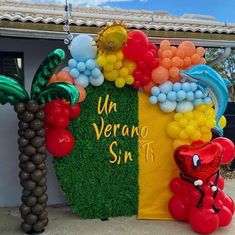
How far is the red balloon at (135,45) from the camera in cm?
533

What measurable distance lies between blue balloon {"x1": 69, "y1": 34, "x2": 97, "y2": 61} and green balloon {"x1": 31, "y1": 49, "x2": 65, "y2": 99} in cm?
49

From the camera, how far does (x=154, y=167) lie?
597 cm

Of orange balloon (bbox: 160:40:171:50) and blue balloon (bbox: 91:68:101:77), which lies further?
orange balloon (bbox: 160:40:171:50)

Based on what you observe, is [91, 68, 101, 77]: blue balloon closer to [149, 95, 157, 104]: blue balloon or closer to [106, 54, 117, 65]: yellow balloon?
[106, 54, 117, 65]: yellow balloon

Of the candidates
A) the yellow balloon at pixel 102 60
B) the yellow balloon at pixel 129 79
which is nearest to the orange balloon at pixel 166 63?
the yellow balloon at pixel 129 79

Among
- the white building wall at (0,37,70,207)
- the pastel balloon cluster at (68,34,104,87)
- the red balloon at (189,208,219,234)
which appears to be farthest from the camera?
the white building wall at (0,37,70,207)

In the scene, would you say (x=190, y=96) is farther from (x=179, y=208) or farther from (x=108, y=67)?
(x=179, y=208)

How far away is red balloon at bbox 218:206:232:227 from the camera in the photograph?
5.47 metres

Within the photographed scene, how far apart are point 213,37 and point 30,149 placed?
11.2 feet

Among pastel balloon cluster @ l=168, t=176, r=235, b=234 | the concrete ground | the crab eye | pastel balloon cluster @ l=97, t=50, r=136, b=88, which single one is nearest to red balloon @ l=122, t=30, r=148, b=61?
pastel balloon cluster @ l=97, t=50, r=136, b=88

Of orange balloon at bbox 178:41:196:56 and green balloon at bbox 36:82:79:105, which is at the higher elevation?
orange balloon at bbox 178:41:196:56

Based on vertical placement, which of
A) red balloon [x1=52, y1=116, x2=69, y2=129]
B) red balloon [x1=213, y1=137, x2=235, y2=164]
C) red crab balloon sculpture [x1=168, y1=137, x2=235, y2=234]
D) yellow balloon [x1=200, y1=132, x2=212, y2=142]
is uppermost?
red balloon [x1=52, y1=116, x2=69, y2=129]

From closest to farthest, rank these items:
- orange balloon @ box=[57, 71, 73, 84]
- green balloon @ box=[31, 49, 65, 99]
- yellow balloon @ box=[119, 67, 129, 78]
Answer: green balloon @ box=[31, 49, 65, 99] → orange balloon @ box=[57, 71, 73, 84] → yellow balloon @ box=[119, 67, 129, 78]

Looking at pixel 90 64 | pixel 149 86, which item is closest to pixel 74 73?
pixel 90 64
